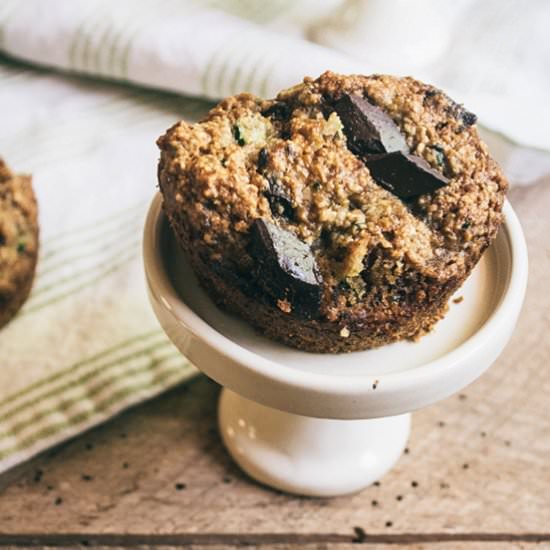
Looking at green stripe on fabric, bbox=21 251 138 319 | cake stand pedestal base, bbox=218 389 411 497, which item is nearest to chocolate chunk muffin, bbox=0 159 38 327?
green stripe on fabric, bbox=21 251 138 319

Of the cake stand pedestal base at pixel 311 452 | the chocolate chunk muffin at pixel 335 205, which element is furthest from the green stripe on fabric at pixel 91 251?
the chocolate chunk muffin at pixel 335 205

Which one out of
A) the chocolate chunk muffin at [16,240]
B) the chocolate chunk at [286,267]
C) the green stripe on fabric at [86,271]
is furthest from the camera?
the green stripe on fabric at [86,271]

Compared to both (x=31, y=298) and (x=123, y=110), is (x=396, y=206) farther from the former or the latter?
(x=123, y=110)

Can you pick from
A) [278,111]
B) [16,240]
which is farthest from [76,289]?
[278,111]

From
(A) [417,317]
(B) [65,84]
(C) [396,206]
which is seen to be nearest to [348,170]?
(C) [396,206]

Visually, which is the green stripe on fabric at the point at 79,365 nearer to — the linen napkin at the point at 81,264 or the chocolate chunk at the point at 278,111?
the linen napkin at the point at 81,264

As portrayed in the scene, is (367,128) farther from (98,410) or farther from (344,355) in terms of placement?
(98,410)
